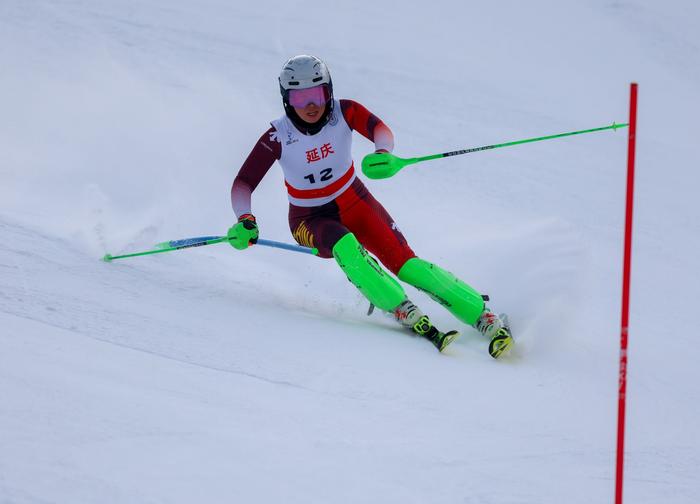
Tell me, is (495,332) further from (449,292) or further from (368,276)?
(368,276)

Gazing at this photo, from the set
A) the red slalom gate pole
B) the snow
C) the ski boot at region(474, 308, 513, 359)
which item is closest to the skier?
the ski boot at region(474, 308, 513, 359)

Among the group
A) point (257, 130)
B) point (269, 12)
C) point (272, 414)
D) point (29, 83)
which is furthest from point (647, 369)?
point (269, 12)

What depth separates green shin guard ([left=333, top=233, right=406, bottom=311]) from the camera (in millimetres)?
4219

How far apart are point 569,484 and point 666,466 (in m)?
0.50

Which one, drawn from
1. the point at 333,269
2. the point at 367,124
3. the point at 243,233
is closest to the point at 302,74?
the point at 367,124

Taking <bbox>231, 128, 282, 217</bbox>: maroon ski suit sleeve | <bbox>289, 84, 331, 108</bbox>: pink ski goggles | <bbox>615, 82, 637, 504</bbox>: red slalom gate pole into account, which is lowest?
<bbox>615, 82, 637, 504</bbox>: red slalom gate pole

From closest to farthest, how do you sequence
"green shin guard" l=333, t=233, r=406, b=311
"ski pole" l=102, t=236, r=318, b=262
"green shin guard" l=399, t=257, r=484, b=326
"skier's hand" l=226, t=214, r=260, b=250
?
"green shin guard" l=333, t=233, r=406, b=311 < "green shin guard" l=399, t=257, r=484, b=326 < "skier's hand" l=226, t=214, r=260, b=250 < "ski pole" l=102, t=236, r=318, b=262

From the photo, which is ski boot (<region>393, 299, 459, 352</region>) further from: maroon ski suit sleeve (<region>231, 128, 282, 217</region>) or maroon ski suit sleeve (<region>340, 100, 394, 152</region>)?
maroon ski suit sleeve (<region>231, 128, 282, 217</region>)

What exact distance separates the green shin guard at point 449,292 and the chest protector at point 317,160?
665 millimetres

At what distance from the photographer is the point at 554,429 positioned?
135 inches

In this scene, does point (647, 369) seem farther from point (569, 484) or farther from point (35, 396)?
point (35, 396)

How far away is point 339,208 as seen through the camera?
4652mm

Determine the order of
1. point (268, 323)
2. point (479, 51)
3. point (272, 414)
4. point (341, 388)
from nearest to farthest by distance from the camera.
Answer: point (272, 414)
point (341, 388)
point (268, 323)
point (479, 51)

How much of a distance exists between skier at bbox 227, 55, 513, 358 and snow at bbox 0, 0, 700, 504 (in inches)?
7.8
